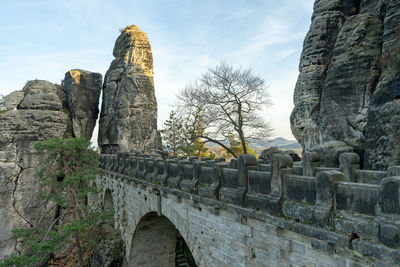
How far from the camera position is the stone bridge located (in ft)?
12.2

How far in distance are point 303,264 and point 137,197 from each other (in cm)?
1029

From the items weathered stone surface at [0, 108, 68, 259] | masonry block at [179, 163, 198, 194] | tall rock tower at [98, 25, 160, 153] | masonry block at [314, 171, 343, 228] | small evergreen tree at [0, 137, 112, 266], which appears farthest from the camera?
tall rock tower at [98, 25, 160, 153]

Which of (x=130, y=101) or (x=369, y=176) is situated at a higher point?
(x=130, y=101)

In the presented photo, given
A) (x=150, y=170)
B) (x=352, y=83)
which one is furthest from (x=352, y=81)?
(x=150, y=170)

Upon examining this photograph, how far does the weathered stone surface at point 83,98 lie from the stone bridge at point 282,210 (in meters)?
20.4

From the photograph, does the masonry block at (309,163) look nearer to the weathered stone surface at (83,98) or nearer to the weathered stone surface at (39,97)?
the weathered stone surface at (39,97)

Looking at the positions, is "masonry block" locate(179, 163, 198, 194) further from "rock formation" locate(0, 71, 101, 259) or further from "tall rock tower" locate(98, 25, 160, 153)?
"tall rock tower" locate(98, 25, 160, 153)

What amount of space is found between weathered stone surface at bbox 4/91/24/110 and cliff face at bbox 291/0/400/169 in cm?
2384

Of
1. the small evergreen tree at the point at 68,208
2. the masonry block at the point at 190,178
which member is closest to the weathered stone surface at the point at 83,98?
the small evergreen tree at the point at 68,208

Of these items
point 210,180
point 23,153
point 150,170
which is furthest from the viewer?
point 23,153

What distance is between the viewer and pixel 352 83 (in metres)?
11.5

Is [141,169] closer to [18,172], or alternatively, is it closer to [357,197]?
[357,197]

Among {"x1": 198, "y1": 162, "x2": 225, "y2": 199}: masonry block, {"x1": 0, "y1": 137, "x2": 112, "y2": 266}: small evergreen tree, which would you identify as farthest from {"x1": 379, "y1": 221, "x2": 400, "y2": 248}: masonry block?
{"x1": 0, "y1": 137, "x2": 112, "y2": 266}: small evergreen tree

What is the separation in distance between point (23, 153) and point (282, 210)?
2353cm
